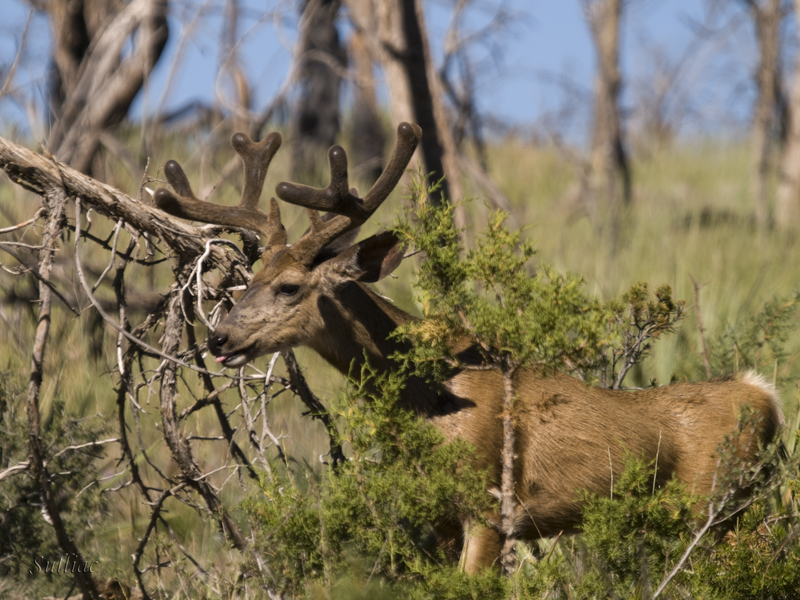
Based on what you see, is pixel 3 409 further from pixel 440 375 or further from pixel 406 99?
pixel 406 99

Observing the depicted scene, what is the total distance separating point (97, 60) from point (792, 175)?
29.9 ft

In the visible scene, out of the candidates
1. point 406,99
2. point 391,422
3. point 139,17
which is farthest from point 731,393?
point 139,17

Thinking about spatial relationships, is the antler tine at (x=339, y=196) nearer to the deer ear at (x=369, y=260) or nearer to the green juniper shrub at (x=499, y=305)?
the deer ear at (x=369, y=260)

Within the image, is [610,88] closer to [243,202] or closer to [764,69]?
[764,69]

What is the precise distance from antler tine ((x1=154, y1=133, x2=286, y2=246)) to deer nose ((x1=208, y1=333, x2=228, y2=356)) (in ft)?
1.84

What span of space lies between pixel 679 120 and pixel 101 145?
2004 cm

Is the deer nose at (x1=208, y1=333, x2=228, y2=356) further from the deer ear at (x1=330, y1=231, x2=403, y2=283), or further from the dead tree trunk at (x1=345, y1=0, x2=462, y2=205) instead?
the dead tree trunk at (x1=345, y1=0, x2=462, y2=205)

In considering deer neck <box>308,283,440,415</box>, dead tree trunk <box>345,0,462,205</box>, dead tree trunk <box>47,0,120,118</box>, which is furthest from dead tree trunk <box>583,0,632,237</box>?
deer neck <box>308,283,440,415</box>

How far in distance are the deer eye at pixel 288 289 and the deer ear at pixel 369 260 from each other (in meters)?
0.21

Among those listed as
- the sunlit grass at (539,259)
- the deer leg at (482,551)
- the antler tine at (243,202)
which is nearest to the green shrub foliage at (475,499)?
the sunlit grass at (539,259)

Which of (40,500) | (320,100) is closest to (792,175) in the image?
(320,100)

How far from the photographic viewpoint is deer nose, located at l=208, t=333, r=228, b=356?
3883 mm

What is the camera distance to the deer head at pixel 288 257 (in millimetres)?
3908

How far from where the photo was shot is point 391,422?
322cm
